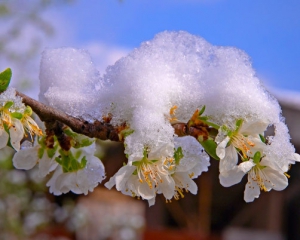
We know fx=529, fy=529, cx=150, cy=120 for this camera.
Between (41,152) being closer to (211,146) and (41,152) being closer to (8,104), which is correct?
(8,104)

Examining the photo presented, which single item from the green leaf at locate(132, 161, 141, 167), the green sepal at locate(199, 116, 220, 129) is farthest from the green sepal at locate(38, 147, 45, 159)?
the green sepal at locate(199, 116, 220, 129)

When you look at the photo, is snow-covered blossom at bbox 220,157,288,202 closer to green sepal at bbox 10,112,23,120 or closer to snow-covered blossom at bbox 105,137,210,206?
snow-covered blossom at bbox 105,137,210,206

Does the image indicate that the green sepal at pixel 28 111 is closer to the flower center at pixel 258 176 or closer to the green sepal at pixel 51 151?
the green sepal at pixel 51 151

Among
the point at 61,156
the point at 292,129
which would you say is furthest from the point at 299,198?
the point at 61,156

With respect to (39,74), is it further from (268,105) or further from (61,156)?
(268,105)

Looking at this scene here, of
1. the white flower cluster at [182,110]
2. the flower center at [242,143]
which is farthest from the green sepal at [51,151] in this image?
the flower center at [242,143]
